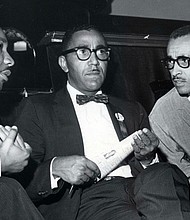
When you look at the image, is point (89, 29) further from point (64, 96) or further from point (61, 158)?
point (61, 158)

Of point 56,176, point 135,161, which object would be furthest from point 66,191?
point 135,161

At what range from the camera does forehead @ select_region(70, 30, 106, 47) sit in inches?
83.9

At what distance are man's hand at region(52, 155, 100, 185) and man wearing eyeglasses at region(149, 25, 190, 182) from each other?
579mm

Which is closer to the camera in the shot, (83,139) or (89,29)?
→ (83,139)

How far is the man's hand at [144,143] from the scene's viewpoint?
1.79 meters

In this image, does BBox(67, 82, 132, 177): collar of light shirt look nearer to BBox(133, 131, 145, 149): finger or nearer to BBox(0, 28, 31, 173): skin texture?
BBox(133, 131, 145, 149): finger

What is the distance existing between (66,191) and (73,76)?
66cm

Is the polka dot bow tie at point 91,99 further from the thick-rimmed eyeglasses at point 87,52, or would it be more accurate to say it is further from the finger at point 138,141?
the finger at point 138,141

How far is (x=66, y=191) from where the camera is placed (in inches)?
68.9

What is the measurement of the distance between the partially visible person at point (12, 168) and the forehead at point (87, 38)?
0.41 metres

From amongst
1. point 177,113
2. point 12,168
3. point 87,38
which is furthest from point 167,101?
point 12,168

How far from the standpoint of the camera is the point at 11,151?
146cm

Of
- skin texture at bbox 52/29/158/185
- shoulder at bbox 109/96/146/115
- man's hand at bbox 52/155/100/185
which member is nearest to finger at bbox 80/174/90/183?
man's hand at bbox 52/155/100/185

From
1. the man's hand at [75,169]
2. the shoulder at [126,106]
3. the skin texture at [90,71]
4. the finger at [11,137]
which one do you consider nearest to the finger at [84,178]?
the man's hand at [75,169]
